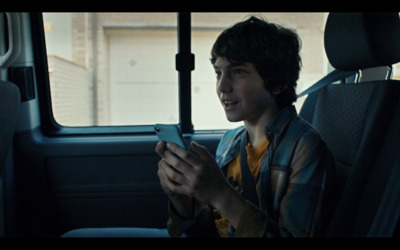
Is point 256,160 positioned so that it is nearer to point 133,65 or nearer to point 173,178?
point 173,178

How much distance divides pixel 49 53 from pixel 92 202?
89cm

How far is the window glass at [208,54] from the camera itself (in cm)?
205

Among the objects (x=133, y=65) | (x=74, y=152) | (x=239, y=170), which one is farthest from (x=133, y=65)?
(x=239, y=170)

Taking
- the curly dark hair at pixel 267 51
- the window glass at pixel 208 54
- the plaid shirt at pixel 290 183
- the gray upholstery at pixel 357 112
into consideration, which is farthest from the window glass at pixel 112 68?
the plaid shirt at pixel 290 183

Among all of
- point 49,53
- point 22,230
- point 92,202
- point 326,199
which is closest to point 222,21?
point 49,53

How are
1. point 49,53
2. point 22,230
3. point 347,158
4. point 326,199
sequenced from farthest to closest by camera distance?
1. point 49,53
2. point 22,230
3. point 347,158
4. point 326,199

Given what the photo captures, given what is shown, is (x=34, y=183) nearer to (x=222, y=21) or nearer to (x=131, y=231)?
(x=131, y=231)

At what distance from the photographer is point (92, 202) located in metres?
1.93

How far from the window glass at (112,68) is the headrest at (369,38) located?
1.06 metres

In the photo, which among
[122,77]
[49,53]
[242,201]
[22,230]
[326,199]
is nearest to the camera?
[242,201]

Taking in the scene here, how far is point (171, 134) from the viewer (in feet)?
3.40

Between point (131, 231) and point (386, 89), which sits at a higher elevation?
point (386, 89)

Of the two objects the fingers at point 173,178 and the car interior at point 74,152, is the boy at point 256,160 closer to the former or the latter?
the fingers at point 173,178

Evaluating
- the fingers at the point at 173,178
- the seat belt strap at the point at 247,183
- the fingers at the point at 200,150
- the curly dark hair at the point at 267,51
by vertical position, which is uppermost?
the curly dark hair at the point at 267,51
